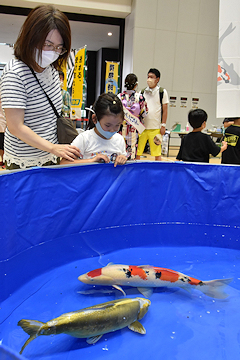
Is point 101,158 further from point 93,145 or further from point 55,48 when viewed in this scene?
point 55,48

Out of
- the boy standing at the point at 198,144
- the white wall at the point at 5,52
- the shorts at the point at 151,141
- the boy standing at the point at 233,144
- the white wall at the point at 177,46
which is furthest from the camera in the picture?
the white wall at the point at 5,52

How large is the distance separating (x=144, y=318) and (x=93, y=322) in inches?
11.1

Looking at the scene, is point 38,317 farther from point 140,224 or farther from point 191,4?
point 191,4

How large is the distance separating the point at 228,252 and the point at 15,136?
1.53m

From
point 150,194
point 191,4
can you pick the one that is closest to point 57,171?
Answer: point 150,194

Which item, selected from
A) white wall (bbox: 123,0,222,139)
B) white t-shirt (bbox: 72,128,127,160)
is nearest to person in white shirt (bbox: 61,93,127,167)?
white t-shirt (bbox: 72,128,127,160)

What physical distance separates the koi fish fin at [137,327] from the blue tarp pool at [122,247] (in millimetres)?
17

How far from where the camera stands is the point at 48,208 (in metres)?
1.87

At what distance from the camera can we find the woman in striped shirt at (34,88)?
1.51 m

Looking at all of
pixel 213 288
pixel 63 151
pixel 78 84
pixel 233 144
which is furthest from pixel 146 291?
pixel 78 84

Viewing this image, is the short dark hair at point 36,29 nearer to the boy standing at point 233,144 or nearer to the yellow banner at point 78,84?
the boy standing at point 233,144

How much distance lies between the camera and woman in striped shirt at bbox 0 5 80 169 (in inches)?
59.4

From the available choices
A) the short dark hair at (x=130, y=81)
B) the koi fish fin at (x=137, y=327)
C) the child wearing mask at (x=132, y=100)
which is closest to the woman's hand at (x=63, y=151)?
the koi fish fin at (x=137, y=327)

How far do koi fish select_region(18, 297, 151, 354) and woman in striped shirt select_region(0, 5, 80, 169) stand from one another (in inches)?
30.9
